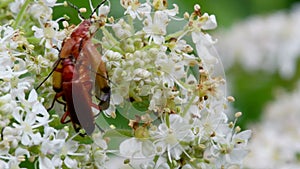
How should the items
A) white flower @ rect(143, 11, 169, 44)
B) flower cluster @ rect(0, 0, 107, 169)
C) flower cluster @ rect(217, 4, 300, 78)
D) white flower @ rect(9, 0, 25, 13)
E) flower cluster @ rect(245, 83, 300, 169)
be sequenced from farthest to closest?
flower cluster @ rect(217, 4, 300, 78)
flower cluster @ rect(245, 83, 300, 169)
white flower @ rect(9, 0, 25, 13)
white flower @ rect(143, 11, 169, 44)
flower cluster @ rect(0, 0, 107, 169)

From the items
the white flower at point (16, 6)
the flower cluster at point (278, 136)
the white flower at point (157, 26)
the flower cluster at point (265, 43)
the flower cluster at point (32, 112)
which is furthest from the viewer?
the flower cluster at point (265, 43)

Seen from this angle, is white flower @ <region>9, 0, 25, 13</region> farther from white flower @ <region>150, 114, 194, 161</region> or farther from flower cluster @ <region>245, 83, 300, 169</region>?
flower cluster @ <region>245, 83, 300, 169</region>

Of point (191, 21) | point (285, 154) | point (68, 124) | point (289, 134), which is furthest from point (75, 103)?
point (289, 134)

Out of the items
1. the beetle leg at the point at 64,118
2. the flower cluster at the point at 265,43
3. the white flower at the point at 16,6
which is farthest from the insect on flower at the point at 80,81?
the flower cluster at the point at 265,43

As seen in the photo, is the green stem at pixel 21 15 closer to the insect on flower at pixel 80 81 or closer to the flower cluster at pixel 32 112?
the flower cluster at pixel 32 112

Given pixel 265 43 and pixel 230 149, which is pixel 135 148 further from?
pixel 265 43

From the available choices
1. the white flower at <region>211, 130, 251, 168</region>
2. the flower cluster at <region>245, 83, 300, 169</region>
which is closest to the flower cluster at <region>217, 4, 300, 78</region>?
the flower cluster at <region>245, 83, 300, 169</region>
